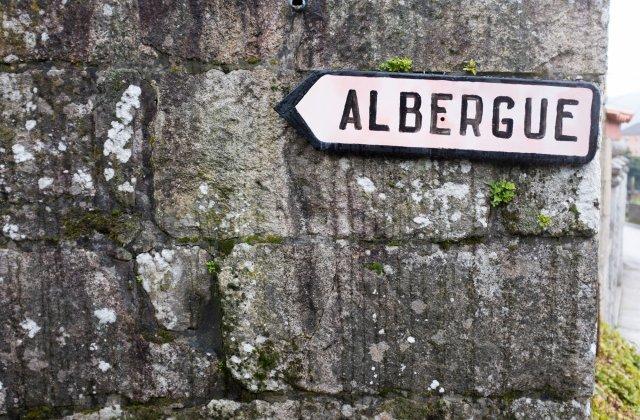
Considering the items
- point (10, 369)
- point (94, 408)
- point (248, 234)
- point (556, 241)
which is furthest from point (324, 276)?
point (10, 369)

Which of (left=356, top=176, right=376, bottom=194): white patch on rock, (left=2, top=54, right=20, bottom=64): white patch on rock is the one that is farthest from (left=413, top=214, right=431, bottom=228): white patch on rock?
(left=2, top=54, right=20, bottom=64): white patch on rock

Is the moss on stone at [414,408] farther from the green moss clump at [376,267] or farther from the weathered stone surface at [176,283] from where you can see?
the weathered stone surface at [176,283]

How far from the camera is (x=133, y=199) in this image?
5.26 ft

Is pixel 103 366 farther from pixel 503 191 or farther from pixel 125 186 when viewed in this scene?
pixel 503 191

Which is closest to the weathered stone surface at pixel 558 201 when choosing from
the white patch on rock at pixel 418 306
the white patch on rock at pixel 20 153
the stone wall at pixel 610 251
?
the white patch on rock at pixel 418 306

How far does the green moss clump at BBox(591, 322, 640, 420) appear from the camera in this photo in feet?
8.25

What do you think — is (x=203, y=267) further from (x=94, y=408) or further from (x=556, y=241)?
(x=556, y=241)

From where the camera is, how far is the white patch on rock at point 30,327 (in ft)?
5.31

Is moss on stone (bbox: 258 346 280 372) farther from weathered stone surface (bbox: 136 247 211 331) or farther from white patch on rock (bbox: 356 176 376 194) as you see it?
white patch on rock (bbox: 356 176 376 194)

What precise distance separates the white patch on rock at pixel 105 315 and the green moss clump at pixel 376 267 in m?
0.79

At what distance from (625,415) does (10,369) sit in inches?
104

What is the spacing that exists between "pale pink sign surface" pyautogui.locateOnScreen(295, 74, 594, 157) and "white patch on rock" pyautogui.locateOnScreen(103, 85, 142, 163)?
1.59ft

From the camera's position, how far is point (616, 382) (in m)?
3.00

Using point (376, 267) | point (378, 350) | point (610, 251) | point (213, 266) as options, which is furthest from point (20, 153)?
point (610, 251)
